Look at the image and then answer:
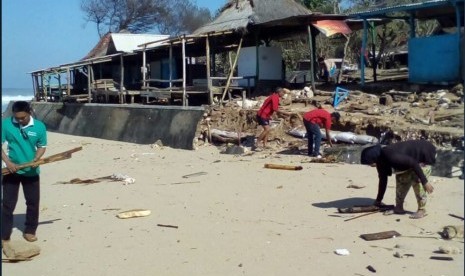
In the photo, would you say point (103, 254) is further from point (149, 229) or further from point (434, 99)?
point (434, 99)

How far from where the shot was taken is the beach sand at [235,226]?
6.40m

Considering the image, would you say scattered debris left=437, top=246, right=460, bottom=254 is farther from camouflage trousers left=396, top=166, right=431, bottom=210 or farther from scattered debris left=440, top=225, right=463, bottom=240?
camouflage trousers left=396, top=166, right=431, bottom=210

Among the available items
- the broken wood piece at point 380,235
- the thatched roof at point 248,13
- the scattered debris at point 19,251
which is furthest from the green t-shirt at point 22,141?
the thatched roof at point 248,13

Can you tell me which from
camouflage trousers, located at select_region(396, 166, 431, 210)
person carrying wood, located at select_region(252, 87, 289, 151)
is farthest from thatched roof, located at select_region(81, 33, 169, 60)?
camouflage trousers, located at select_region(396, 166, 431, 210)

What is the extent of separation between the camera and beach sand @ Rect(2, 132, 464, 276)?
6402 mm

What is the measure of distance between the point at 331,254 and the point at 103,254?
8.10 feet

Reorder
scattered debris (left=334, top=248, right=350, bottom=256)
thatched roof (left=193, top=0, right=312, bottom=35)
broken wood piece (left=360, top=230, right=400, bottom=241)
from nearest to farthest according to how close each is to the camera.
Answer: scattered debris (left=334, top=248, right=350, bottom=256), broken wood piece (left=360, top=230, right=400, bottom=241), thatched roof (left=193, top=0, right=312, bottom=35)

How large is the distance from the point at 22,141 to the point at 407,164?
453cm

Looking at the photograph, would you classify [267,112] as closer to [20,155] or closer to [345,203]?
[345,203]

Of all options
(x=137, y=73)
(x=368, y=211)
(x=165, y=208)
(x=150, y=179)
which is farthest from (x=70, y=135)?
(x=368, y=211)

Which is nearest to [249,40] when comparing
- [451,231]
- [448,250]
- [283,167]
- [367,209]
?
[283,167]

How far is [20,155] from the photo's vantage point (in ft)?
23.9

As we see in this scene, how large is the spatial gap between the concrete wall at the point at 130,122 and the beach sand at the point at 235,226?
5.80 metres

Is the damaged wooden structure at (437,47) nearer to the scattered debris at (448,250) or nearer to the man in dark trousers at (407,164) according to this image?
the man in dark trousers at (407,164)
